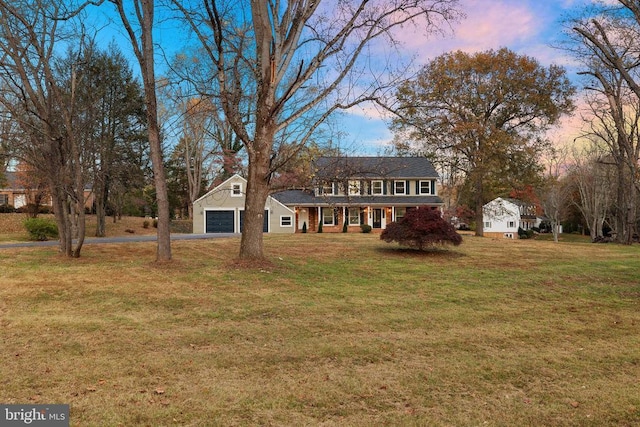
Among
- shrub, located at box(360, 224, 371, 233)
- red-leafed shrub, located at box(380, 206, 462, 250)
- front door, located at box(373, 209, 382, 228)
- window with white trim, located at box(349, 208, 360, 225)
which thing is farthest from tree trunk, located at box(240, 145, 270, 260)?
front door, located at box(373, 209, 382, 228)

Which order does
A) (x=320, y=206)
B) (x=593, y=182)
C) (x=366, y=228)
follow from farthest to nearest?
1. (x=593, y=182)
2. (x=320, y=206)
3. (x=366, y=228)

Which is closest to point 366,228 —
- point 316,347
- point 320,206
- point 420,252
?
point 320,206

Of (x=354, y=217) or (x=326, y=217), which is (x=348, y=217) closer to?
(x=354, y=217)

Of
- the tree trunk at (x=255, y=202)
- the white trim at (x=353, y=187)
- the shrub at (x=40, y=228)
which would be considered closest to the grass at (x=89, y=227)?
the shrub at (x=40, y=228)

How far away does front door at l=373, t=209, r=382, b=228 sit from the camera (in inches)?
1385

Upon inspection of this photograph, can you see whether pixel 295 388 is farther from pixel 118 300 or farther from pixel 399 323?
pixel 118 300

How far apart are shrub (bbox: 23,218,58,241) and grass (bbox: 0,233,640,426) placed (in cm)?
1343

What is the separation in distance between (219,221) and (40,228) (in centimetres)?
1418

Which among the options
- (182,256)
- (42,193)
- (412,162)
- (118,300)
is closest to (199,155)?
(42,193)

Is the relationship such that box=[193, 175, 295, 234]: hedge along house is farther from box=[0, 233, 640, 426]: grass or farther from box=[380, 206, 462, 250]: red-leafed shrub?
box=[0, 233, 640, 426]: grass

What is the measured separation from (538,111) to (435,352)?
27597 millimetres

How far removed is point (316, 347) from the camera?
509 cm

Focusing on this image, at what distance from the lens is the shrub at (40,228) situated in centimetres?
2119

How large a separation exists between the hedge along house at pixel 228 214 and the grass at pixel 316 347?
23.3 meters
